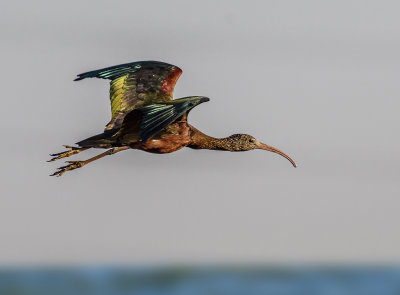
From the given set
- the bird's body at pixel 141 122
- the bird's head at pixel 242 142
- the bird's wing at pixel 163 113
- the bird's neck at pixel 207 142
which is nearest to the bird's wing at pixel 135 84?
the bird's body at pixel 141 122

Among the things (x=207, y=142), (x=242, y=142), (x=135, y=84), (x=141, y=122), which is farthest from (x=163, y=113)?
(x=242, y=142)

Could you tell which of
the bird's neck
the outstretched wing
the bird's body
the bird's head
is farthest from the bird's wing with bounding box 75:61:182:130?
the outstretched wing

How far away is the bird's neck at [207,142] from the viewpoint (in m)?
32.0

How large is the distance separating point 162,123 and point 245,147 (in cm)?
574

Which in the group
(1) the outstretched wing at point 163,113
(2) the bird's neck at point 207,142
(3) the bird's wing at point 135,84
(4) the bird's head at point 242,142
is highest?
(3) the bird's wing at point 135,84

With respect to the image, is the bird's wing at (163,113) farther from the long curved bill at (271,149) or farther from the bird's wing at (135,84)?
the long curved bill at (271,149)

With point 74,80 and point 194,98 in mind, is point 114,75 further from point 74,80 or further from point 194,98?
point 194,98

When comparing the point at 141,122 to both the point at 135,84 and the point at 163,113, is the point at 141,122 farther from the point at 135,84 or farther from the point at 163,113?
the point at 135,84

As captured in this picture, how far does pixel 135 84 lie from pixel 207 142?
7.88 ft

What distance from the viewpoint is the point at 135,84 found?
32.1 m

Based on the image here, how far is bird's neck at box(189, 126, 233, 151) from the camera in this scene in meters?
Result: 32.0

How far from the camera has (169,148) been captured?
3108cm

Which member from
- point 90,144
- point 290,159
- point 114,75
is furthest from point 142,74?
point 290,159

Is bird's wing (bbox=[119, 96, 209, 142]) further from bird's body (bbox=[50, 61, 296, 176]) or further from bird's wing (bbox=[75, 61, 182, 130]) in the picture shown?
bird's wing (bbox=[75, 61, 182, 130])
